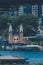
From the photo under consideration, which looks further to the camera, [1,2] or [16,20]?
[16,20]

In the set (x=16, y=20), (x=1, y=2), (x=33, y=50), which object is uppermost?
(x=1, y=2)

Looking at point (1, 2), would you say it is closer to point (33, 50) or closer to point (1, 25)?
point (33, 50)

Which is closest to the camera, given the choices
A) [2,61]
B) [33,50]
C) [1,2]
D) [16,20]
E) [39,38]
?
[2,61]

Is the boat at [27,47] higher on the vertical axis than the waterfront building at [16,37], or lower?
lower

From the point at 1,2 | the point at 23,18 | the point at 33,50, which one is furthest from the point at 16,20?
the point at 1,2

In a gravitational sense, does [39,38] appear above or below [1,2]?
below

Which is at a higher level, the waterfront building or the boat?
the waterfront building

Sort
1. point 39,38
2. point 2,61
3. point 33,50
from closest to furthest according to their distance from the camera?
point 2,61 < point 33,50 < point 39,38

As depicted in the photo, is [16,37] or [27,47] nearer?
[27,47]

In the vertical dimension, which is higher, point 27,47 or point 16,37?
point 16,37

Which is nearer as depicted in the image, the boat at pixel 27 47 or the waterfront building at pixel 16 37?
the boat at pixel 27 47

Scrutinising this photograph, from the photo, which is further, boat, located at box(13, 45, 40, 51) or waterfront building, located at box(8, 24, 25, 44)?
waterfront building, located at box(8, 24, 25, 44)
